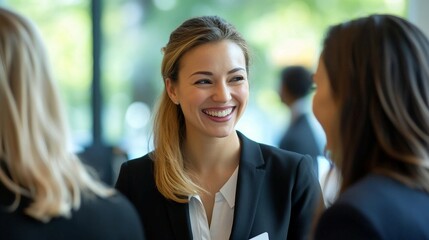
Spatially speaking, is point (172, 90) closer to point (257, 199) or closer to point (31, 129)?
point (257, 199)

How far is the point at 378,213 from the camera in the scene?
124 cm

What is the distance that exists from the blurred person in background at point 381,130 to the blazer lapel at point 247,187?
647 mm

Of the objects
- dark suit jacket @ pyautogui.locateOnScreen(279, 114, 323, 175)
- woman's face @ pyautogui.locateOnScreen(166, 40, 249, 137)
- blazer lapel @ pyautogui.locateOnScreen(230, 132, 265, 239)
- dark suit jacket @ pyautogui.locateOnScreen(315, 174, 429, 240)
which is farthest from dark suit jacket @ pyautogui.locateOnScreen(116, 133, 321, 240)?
dark suit jacket @ pyautogui.locateOnScreen(279, 114, 323, 175)

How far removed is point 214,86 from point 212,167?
0.91 feet

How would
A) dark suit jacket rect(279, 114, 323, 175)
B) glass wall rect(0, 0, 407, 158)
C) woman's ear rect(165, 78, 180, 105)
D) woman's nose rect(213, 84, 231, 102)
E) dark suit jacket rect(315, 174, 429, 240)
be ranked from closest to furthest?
dark suit jacket rect(315, 174, 429, 240) < woman's nose rect(213, 84, 231, 102) < woman's ear rect(165, 78, 180, 105) < dark suit jacket rect(279, 114, 323, 175) < glass wall rect(0, 0, 407, 158)

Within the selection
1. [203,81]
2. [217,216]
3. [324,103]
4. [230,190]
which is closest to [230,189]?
[230,190]

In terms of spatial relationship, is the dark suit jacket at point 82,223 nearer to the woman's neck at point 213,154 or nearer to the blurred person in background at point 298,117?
the woman's neck at point 213,154

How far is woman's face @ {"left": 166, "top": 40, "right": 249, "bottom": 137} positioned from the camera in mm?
2107

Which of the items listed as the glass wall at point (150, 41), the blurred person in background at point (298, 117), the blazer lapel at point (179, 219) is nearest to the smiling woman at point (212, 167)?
the blazer lapel at point (179, 219)

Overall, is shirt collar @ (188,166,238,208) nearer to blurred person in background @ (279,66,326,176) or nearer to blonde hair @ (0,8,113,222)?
blonde hair @ (0,8,113,222)

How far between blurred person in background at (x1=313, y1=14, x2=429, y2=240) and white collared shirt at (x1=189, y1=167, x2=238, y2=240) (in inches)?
28.2

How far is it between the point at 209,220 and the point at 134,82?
404 cm

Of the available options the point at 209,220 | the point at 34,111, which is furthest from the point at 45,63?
the point at 209,220

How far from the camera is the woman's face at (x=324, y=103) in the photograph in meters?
1.43
